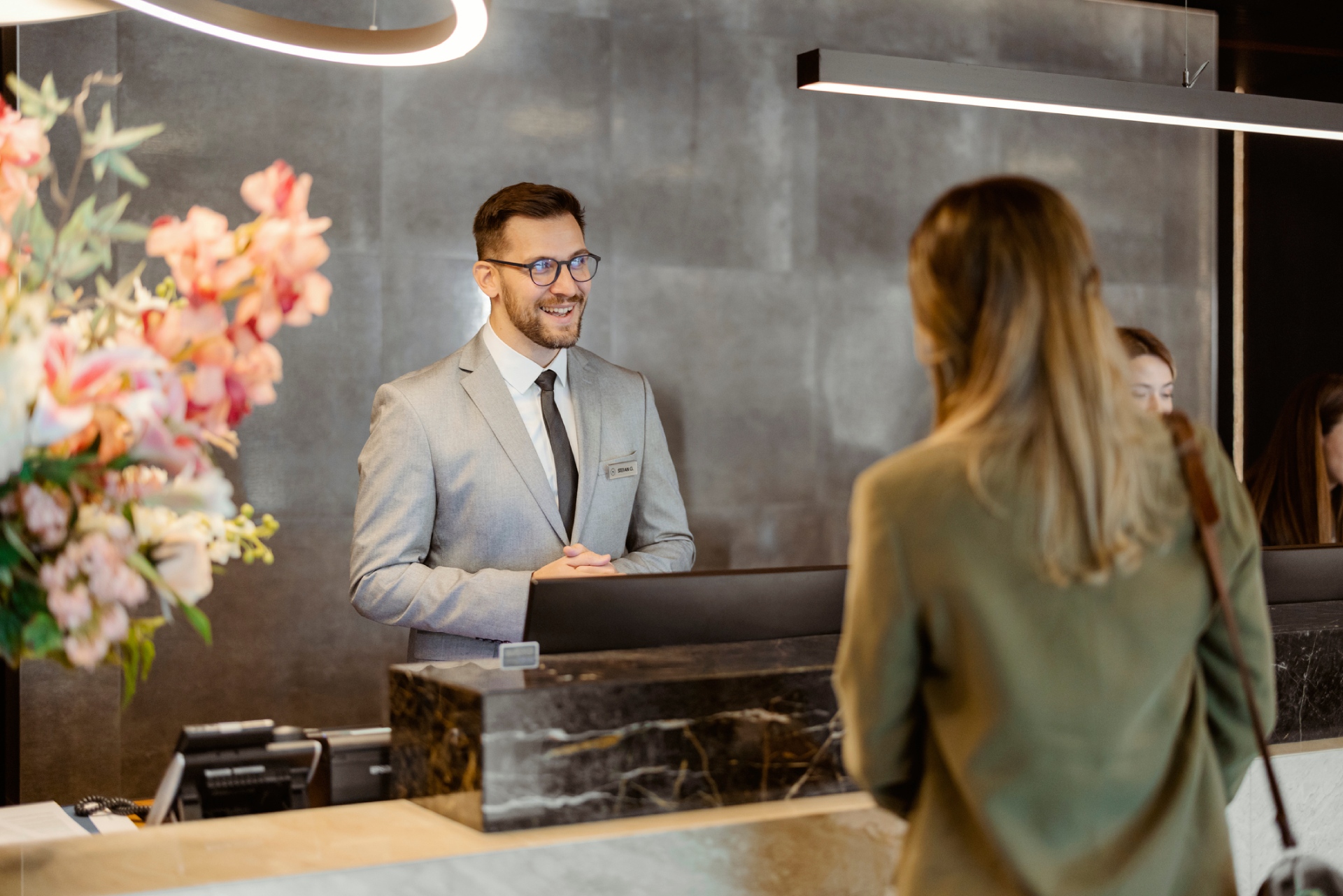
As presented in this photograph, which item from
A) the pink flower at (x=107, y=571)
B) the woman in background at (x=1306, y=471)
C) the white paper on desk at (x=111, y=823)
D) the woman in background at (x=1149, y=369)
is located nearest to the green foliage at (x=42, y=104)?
the pink flower at (x=107, y=571)

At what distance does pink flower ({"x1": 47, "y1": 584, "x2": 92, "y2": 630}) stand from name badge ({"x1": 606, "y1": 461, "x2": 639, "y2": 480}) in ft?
5.75

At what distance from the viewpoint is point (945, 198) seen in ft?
4.24

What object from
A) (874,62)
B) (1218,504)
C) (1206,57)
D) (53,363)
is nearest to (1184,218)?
(1206,57)

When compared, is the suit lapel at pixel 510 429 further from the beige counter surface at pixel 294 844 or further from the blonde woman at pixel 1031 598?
the blonde woman at pixel 1031 598

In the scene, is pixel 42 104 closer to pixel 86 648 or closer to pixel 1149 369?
pixel 86 648

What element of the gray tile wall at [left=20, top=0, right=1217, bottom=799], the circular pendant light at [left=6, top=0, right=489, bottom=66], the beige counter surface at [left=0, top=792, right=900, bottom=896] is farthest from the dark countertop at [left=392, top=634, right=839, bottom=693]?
the gray tile wall at [left=20, top=0, right=1217, bottom=799]

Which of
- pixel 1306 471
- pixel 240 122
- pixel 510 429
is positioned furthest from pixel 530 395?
pixel 1306 471

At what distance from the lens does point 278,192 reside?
1.25m

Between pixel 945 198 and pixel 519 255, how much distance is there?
1739mm

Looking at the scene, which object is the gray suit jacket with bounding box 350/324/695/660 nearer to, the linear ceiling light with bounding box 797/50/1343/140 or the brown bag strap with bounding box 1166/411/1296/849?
the linear ceiling light with bounding box 797/50/1343/140

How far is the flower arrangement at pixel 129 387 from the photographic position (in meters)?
1.21

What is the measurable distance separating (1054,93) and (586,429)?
55.8 inches

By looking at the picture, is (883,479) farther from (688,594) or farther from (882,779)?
(688,594)

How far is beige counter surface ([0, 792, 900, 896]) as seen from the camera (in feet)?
4.92
